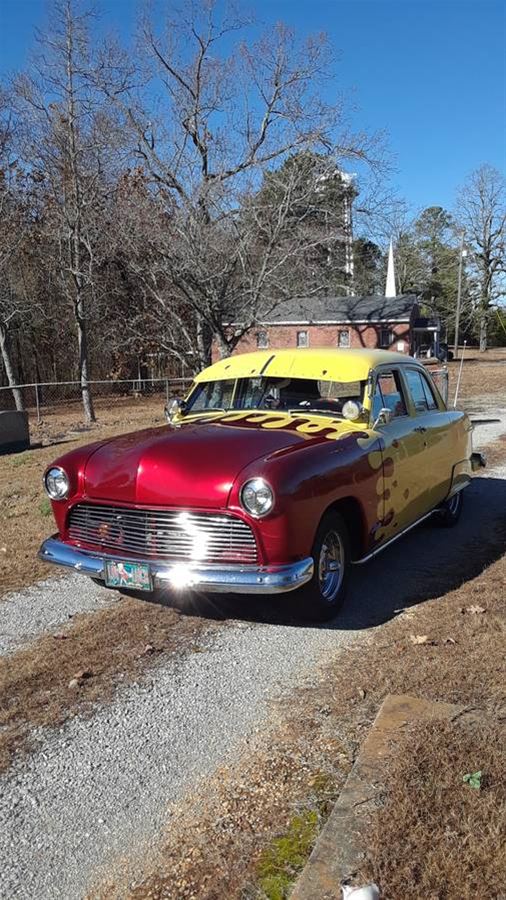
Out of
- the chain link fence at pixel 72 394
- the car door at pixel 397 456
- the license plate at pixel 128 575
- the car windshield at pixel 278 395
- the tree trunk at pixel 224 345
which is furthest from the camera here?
the chain link fence at pixel 72 394

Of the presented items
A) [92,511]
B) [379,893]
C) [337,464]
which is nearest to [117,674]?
[92,511]

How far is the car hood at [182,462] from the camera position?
Result: 158 inches

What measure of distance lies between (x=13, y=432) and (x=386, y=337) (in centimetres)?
3639

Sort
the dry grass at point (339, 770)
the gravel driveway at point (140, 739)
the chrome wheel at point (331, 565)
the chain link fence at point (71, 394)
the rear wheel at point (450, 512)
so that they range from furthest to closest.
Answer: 1. the chain link fence at point (71, 394)
2. the rear wheel at point (450, 512)
3. the chrome wheel at point (331, 565)
4. the gravel driveway at point (140, 739)
5. the dry grass at point (339, 770)

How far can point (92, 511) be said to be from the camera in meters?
4.45

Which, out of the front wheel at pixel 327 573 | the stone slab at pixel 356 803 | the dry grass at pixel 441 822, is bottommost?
the stone slab at pixel 356 803

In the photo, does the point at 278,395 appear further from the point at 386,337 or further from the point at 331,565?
the point at 386,337

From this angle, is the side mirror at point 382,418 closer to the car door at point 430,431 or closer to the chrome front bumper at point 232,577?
the car door at point 430,431

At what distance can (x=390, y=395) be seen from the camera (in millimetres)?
5602

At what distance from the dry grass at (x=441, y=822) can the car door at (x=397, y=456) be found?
2.20 meters

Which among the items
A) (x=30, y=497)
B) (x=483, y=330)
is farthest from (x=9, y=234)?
(x=483, y=330)

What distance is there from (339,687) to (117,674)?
1244 millimetres

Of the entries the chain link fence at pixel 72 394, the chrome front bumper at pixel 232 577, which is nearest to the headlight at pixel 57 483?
the chrome front bumper at pixel 232 577

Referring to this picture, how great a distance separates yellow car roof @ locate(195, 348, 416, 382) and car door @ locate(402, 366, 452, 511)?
12.8 inches
